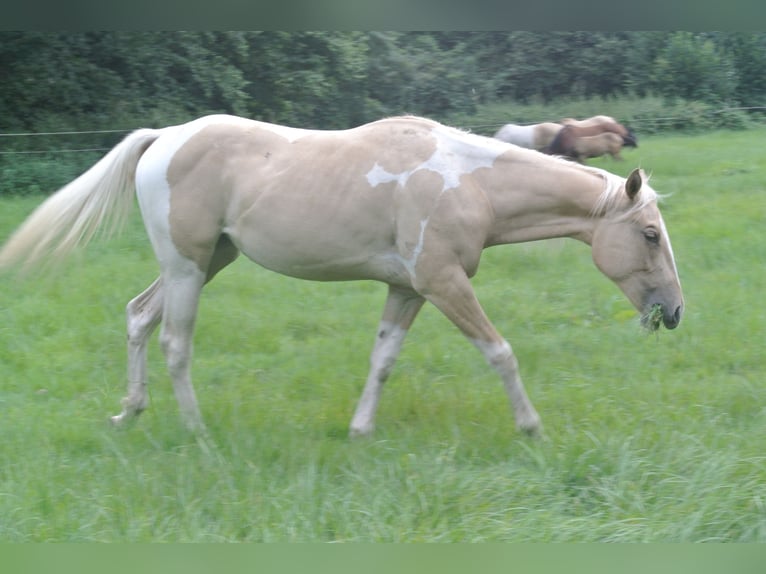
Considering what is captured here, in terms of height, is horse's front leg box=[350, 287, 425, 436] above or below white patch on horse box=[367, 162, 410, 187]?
below

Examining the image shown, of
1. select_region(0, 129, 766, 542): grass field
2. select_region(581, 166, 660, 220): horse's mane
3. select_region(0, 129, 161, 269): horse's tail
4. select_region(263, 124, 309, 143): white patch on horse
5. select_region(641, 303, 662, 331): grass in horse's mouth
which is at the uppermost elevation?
select_region(263, 124, 309, 143): white patch on horse

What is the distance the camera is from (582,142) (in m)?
13.1

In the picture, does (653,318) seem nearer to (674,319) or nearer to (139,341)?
(674,319)

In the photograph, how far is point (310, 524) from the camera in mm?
3719

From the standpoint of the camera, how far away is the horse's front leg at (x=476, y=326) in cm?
493

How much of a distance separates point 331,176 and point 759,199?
668cm

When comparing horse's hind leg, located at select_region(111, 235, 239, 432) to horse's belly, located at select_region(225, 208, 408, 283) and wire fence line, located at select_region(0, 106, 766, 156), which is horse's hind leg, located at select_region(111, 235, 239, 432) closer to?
horse's belly, located at select_region(225, 208, 408, 283)

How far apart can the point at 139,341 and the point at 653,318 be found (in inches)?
126

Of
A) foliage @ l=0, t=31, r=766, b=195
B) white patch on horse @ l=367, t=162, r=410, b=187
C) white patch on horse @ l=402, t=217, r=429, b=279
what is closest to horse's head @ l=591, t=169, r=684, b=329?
white patch on horse @ l=402, t=217, r=429, b=279

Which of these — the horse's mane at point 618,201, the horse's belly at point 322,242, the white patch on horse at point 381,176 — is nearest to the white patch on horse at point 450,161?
the white patch on horse at point 381,176

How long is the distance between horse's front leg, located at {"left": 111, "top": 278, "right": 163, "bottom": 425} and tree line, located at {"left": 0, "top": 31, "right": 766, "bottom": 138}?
329 inches

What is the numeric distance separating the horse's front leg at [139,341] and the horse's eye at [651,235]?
→ 3.06 meters

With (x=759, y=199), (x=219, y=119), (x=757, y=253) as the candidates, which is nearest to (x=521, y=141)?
(x=759, y=199)

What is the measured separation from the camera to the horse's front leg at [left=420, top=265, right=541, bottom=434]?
4.93 metres
